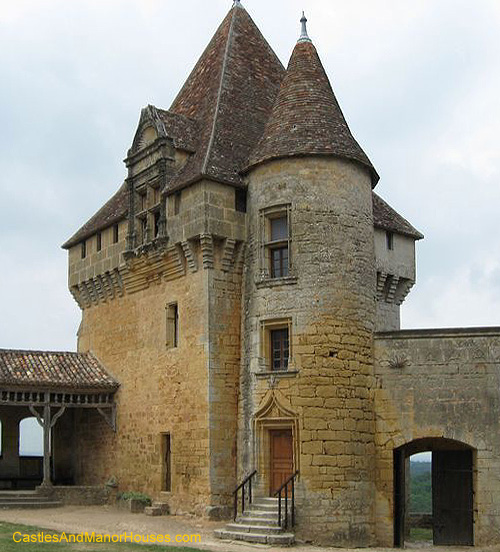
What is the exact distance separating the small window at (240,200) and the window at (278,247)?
1.20 m

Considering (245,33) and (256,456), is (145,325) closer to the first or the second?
(256,456)

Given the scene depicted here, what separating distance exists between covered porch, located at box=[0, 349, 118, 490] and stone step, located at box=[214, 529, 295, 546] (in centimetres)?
779

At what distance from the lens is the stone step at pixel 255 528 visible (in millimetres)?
18062

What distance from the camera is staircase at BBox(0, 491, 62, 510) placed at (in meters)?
23.1

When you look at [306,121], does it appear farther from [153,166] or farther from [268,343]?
[268,343]

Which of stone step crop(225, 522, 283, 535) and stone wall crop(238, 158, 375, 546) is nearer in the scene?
stone step crop(225, 522, 283, 535)

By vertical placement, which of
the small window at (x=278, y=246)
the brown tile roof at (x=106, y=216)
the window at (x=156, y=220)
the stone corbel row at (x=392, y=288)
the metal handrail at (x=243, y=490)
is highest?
the brown tile roof at (x=106, y=216)

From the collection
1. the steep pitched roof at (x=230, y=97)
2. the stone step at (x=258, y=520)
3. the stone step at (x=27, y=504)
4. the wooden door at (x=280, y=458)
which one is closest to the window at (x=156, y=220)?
the steep pitched roof at (x=230, y=97)

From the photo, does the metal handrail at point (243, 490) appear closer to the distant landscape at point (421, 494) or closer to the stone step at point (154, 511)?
the stone step at point (154, 511)

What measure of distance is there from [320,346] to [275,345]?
1.39 m

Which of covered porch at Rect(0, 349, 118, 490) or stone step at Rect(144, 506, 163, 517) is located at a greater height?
covered porch at Rect(0, 349, 118, 490)

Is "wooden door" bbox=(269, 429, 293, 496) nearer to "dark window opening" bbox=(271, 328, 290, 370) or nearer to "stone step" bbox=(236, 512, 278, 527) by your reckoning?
"stone step" bbox=(236, 512, 278, 527)

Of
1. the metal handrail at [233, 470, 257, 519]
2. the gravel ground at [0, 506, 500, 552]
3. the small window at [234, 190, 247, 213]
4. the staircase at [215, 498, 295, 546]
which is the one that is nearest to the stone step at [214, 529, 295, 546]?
the staircase at [215, 498, 295, 546]

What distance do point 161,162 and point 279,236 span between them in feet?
13.9
